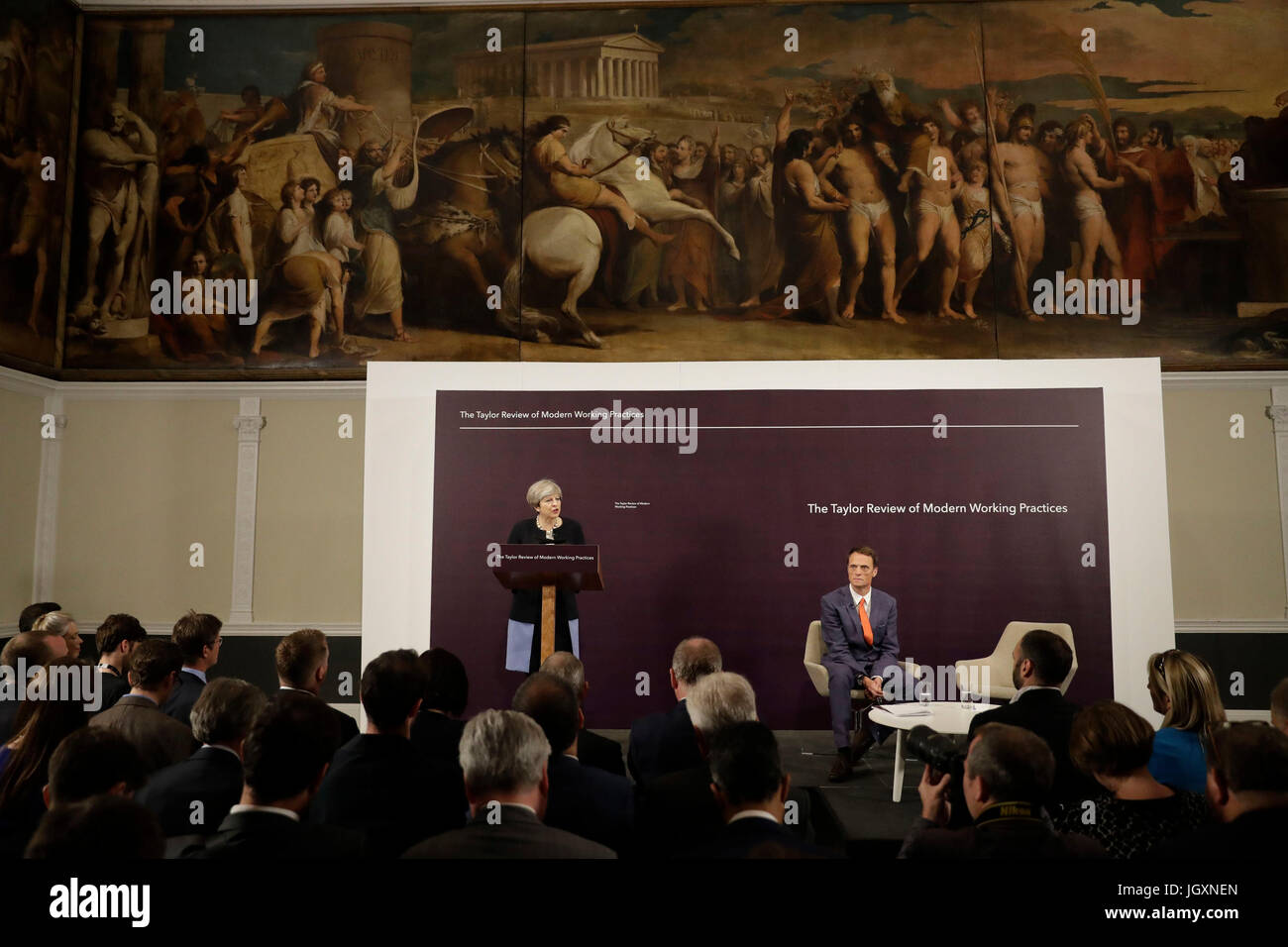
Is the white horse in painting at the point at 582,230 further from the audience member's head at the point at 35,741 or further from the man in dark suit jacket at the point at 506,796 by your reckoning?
the man in dark suit jacket at the point at 506,796

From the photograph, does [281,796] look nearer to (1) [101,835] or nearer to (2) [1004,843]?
(1) [101,835]

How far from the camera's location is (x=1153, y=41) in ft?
28.9

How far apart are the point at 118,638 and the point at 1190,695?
15.3ft

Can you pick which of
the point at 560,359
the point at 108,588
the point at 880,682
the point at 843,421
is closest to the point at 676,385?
the point at 843,421

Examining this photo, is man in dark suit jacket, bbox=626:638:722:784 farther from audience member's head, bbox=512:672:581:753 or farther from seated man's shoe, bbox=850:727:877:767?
seated man's shoe, bbox=850:727:877:767

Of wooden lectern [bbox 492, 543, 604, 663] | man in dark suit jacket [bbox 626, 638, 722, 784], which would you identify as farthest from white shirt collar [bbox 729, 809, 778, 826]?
wooden lectern [bbox 492, 543, 604, 663]

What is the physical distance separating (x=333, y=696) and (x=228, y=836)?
6.79 meters

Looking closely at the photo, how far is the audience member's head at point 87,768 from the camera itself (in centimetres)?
228

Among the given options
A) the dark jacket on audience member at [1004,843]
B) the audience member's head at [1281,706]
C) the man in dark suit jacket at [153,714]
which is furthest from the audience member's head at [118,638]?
the audience member's head at [1281,706]

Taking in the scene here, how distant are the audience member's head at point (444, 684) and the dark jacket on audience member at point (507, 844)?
5.19ft

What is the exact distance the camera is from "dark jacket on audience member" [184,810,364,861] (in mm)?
2160

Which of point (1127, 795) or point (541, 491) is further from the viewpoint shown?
point (541, 491)

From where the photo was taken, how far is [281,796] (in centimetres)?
230

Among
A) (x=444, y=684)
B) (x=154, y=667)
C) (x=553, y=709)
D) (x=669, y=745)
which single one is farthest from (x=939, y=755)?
(x=154, y=667)
